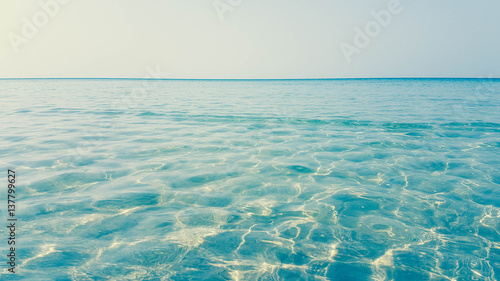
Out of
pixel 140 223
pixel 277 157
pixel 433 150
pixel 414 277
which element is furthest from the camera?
pixel 433 150

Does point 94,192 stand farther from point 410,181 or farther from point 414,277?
point 410,181

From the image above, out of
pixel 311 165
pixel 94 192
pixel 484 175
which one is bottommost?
pixel 484 175

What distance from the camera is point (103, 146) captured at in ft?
29.7

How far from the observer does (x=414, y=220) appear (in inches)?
178

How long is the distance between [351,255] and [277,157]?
4360 millimetres

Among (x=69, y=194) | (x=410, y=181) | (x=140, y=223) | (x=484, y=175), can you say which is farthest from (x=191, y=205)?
(x=484, y=175)

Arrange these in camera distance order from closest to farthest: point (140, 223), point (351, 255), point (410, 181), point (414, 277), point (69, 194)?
point (414, 277)
point (351, 255)
point (140, 223)
point (69, 194)
point (410, 181)

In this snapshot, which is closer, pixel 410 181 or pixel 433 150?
pixel 410 181

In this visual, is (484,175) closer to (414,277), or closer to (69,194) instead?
(414,277)

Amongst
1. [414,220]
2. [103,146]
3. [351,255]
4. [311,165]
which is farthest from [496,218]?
[103,146]

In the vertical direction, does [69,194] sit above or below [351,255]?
above

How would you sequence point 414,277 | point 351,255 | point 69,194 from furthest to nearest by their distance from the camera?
point 69,194 → point 351,255 → point 414,277

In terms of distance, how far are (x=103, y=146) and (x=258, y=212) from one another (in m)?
6.36

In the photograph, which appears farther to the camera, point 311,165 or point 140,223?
point 311,165
